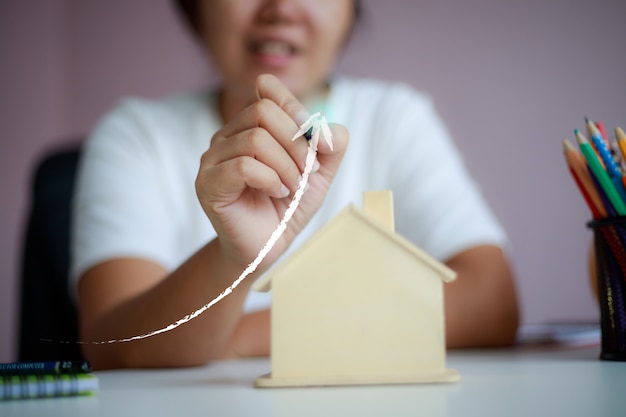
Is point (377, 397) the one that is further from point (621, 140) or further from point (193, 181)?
point (193, 181)

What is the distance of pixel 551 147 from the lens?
1.13 meters

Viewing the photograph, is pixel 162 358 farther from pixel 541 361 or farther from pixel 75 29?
pixel 75 29

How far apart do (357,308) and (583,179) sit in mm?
153

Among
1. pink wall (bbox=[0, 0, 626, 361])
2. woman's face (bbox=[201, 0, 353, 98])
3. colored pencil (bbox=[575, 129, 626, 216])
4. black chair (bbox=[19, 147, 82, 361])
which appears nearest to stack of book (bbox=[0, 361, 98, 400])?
colored pencil (bbox=[575, 129, 626, 216])

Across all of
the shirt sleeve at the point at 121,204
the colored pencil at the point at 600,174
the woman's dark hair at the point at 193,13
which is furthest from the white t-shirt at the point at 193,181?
the colored pencil at the point at 600,174

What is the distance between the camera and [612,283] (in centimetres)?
38

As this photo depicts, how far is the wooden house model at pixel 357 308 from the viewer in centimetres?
30

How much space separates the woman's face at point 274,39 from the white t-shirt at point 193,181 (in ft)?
0.14

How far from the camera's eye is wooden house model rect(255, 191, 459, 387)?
30cm

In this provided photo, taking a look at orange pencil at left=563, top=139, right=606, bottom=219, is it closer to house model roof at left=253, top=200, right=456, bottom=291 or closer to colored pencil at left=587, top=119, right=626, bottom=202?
colored pencil at left=587, top=119, right=626, bottom=202

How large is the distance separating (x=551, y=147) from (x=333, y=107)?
0.54 m

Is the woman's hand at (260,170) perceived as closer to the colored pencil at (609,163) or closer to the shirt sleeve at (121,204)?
the colored pencil at (609,163)

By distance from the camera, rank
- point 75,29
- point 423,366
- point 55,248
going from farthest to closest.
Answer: point 75,29 < point 55,248 < point 423,366

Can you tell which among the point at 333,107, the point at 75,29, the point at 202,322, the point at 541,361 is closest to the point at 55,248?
the point at 333,107
